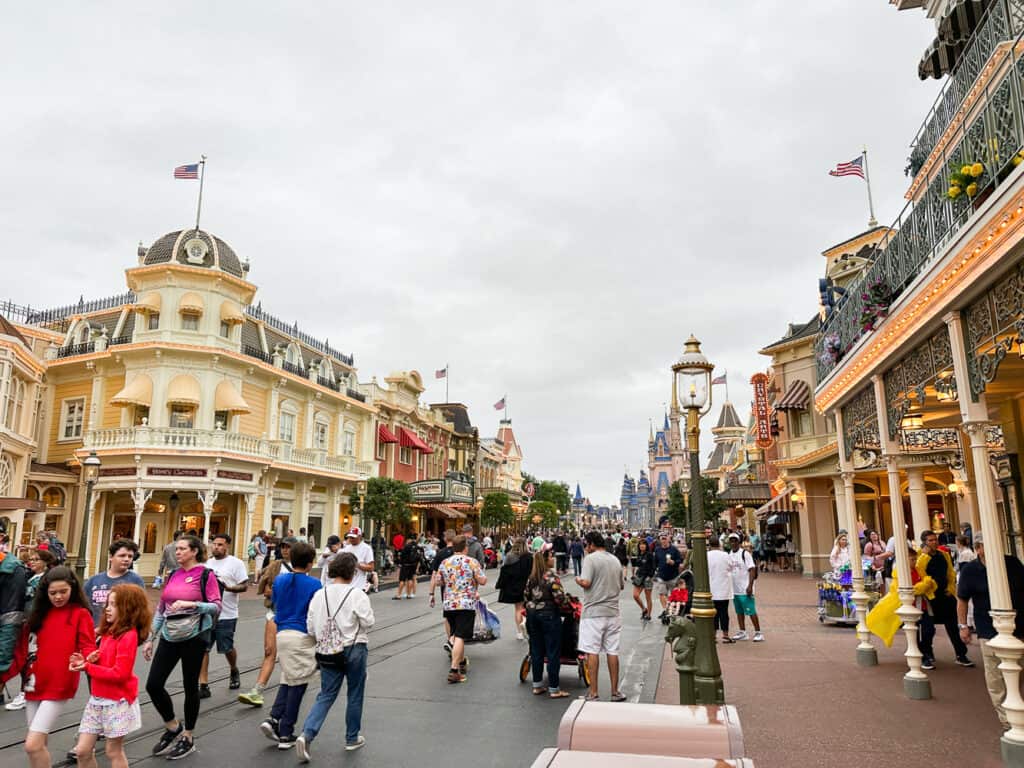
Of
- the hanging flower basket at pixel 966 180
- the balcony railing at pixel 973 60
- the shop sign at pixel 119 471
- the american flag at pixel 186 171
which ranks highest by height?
the american flag at pixel 186 171

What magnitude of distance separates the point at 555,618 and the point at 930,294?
5.41 m

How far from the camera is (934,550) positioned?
930 cm

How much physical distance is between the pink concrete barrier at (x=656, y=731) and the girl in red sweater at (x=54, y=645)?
13.0ft

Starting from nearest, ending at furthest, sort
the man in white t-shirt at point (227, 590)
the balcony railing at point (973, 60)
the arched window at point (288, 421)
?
the man in white t-shirt at point (227, 590) < the balcony railing at point (973, 60) < the arched window at point (288, 421)

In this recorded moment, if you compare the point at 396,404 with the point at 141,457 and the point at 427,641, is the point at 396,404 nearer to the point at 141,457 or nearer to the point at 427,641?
the point at 141,457

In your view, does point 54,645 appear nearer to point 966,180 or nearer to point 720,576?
point 966,180

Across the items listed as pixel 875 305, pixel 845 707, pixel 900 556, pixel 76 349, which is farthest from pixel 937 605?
pixel 76 349

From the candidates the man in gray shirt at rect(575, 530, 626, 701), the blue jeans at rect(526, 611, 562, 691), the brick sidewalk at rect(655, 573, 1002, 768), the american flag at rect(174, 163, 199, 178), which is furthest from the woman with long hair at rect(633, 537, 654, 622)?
the american flag at rect(174, 163, 199, 178)

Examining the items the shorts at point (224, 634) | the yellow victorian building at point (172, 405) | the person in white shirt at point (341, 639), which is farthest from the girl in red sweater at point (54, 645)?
the yellow victorian building at point (172, 405)

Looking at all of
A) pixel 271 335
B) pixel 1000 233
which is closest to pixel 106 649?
pixel 1000 233

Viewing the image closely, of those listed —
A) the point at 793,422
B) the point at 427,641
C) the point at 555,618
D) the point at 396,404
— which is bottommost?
the point at 427,641

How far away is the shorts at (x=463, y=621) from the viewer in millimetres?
9062

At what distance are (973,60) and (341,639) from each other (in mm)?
11778

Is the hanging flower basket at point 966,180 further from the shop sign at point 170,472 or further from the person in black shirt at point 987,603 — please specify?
the shop sign at point 170,472
